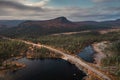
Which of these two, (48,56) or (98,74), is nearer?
(98,74)

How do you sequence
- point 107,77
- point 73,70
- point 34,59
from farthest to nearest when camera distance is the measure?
point 34,59
point 73,70
point 107,77

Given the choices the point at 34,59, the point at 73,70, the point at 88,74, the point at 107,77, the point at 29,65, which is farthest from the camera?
the point at 34,59

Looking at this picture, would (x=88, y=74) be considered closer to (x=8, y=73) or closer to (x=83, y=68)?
(x=83, y=68)

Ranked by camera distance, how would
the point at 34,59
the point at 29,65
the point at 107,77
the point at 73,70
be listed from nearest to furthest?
the point at 107,77 → the point at 73,70 → the point at 29,65 → the point at 34,59

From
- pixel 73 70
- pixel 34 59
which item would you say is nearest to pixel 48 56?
pixel 34 59

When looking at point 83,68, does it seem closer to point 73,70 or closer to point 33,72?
point 73,70

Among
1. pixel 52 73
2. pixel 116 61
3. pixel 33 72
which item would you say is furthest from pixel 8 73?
pixel 116 61
